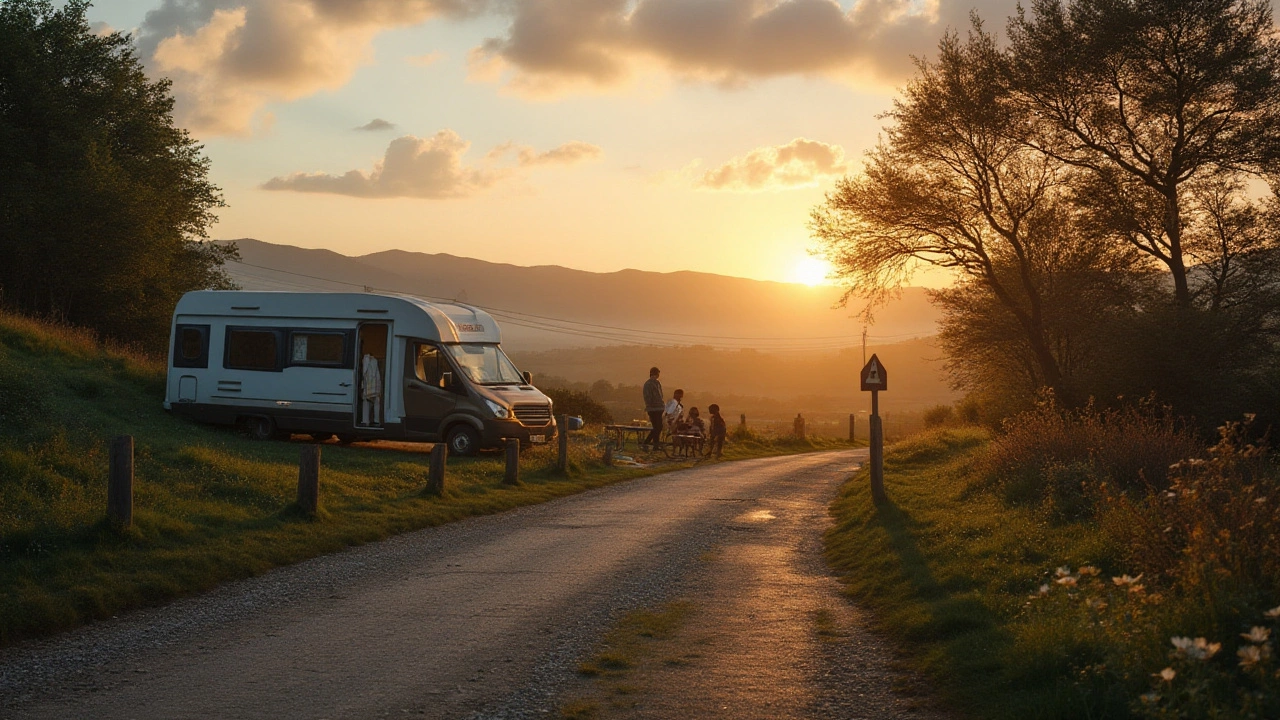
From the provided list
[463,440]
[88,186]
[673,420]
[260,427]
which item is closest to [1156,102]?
[673,420]

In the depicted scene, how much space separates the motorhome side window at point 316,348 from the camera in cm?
2383

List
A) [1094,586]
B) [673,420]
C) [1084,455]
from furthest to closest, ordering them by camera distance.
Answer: [673,420]
[1084,455]
[1094,586]

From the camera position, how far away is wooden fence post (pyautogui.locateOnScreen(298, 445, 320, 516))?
13266mm

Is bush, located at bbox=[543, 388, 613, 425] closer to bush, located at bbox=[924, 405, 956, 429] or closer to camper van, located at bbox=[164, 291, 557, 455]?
camper van, located at bbox=[164, 291, 557, 455]

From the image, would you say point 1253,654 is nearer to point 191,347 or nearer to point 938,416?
point 191,347

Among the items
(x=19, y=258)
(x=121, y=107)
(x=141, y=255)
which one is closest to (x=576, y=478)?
(x=141, y=255)

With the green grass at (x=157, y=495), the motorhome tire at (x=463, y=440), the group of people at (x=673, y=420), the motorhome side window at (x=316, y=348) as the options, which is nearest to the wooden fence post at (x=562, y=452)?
the green grass at (x=157, y=495)

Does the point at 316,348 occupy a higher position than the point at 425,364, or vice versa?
the point at 316,348

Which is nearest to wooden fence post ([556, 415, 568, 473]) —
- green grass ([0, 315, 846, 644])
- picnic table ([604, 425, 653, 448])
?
green grass ([0, 315, 846, 644])

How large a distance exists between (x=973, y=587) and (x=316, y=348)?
18.2 metres

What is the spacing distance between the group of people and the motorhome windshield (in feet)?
16.1

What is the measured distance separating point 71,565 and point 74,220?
26.8m

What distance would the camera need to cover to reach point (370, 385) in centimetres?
2344

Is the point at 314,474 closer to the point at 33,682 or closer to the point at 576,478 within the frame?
the point at 33,682
